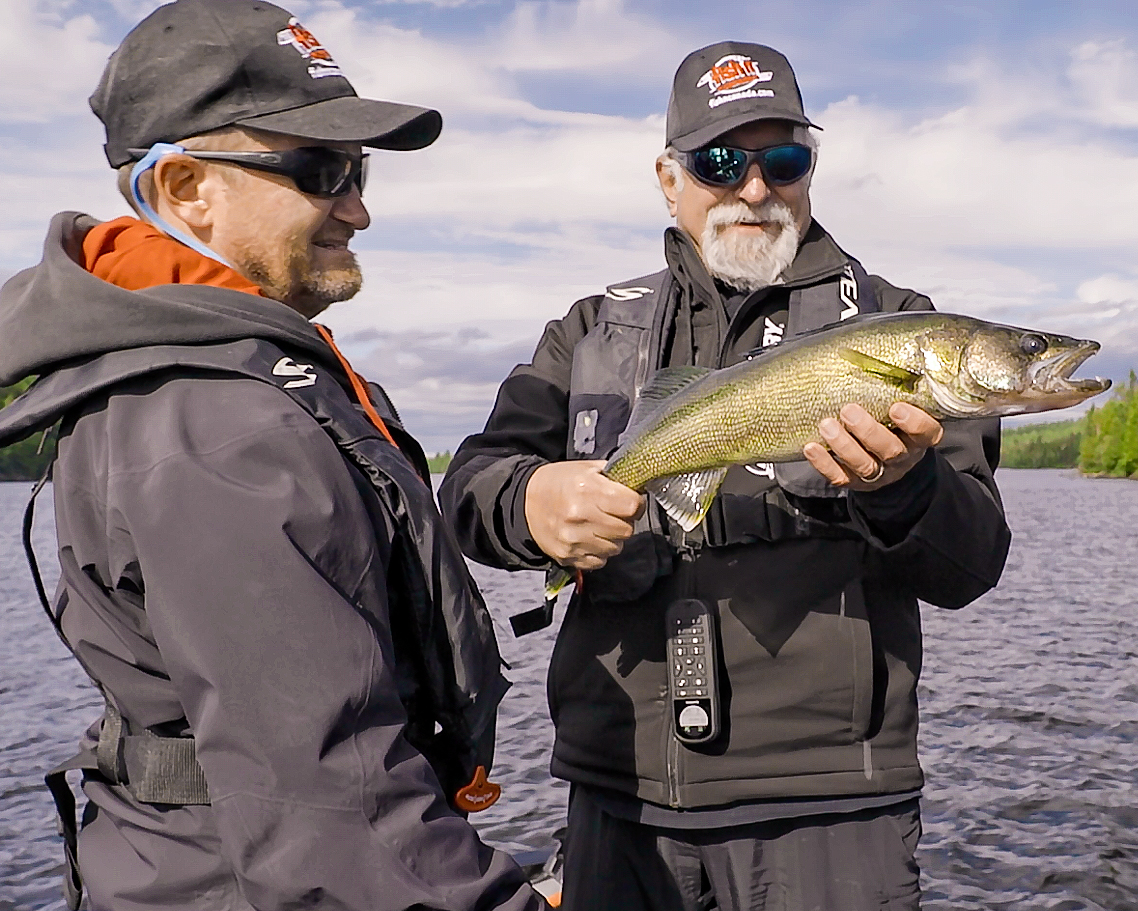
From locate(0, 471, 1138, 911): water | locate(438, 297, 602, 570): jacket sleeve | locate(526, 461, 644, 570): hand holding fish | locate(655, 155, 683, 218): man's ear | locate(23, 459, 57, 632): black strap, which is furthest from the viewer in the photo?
locate(0, 471, 1138, 911): water

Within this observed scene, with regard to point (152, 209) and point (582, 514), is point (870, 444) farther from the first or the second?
point (152, 209)

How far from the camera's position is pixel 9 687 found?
15.7 meters

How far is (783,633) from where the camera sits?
12.6 ft

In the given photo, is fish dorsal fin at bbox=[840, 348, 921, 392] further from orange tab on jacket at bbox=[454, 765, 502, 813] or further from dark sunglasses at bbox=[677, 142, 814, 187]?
orange tab on jacket at bbox=[454, 765, 502, 813]

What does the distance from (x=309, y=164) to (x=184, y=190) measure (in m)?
0.32

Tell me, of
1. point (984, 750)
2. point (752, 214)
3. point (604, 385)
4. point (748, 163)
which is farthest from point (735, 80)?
point (984, 750)

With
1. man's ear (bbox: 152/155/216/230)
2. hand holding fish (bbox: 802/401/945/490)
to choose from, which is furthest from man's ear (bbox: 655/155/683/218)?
man's ear (bbox: 152/155/216/230)

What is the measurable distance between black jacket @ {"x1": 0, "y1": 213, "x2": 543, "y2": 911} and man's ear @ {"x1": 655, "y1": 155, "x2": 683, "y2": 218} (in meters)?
2.64

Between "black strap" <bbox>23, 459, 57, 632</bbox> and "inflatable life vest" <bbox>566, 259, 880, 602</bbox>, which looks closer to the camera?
"black strap" <bbox>23, 459, 57, 632</bbox>

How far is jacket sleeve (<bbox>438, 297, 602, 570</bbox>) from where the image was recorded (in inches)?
163

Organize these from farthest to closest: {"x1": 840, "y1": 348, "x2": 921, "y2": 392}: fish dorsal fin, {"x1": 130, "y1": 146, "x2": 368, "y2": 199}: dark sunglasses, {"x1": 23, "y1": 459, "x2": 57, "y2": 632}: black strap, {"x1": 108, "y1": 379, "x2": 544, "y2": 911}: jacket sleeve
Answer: {"x1": 840, "y1": 348, "x2": 921, "y2": 392}: fish dorsal fin → {"x1": 130, "y1": 146, "x2": 368, "y2": 199}: dark sunglasses → {"x1": 23, "y1": 459, "x2": 57, "y2": 632}: black strap → {"x1": 108, "y1": 379, "x2": 544, "y2": 911}: jacket sleeve

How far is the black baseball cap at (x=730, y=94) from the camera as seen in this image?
4.35 meters

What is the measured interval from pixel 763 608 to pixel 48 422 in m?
2.40

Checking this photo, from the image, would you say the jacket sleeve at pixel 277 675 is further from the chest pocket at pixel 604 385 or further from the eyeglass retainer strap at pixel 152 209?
the chest pocket at pixel 604 385
